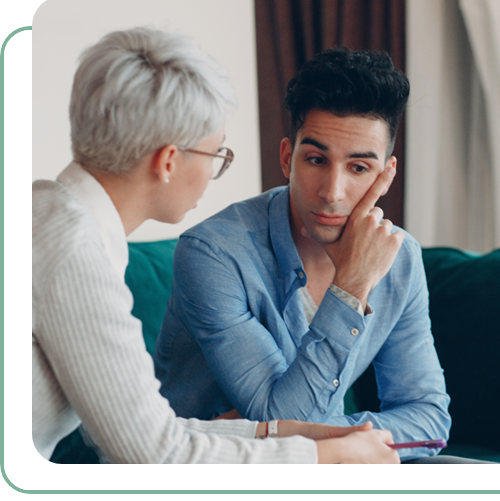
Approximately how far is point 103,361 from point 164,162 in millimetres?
293

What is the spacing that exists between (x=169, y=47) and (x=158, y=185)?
0.64ft

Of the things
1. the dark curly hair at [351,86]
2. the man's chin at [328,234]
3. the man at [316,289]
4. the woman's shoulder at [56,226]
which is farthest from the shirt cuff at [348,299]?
the woman's shoulder at [56,226]

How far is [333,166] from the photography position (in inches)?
41.4

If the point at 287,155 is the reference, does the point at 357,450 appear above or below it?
below

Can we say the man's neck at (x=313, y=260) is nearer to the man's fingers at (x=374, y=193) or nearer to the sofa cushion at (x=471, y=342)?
the man's fingers at (x=374, y=193)

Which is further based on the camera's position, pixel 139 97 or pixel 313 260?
pixel 313 260

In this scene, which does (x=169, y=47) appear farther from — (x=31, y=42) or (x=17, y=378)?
(x=17, y=378)

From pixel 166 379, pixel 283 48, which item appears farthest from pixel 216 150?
pixel 283 48

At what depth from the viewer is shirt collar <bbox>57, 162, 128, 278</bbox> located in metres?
0.75

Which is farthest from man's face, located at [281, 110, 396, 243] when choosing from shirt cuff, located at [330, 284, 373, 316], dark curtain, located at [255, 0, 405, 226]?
dark curtain, located at [255, 0, 405, 226]

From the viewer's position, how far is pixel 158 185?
803mm

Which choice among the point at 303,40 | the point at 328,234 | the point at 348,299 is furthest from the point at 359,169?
the point at 303,40

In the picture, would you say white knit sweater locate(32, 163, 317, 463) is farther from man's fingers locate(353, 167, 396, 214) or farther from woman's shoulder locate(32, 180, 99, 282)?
man's fingers locate(353, 167, 396, 214)

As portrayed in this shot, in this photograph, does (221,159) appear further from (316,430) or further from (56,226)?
(316,430)
